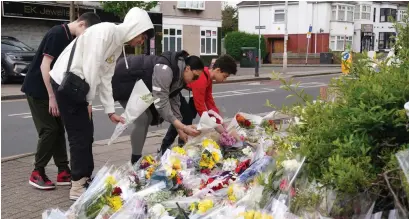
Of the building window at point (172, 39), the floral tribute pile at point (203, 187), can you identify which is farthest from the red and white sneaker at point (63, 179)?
the building window at point (172, 39)

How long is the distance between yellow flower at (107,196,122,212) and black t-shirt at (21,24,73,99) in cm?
199

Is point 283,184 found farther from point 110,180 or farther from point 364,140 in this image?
point 110,180

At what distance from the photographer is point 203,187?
3135 mm

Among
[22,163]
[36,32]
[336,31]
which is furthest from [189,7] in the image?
[22,163]

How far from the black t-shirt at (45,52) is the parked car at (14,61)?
12.8 meters

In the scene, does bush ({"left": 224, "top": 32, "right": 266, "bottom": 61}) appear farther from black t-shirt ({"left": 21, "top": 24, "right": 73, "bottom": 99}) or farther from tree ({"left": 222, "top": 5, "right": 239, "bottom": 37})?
black t-shirt ({"left": 21, "top": 24, "right": 73, "bottom": 99})

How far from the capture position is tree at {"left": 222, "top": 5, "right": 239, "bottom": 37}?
56281mm

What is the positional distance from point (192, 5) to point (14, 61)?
53.8 ft

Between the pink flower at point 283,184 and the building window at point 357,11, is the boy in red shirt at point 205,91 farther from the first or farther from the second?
the building window at point 357,11

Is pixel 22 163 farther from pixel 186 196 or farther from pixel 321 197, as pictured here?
pixel 321 197

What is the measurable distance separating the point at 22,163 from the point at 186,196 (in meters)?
3.56

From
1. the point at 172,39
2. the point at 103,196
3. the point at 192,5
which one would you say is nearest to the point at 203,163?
the point at 103,196

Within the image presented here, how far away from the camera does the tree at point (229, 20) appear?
2216 inches

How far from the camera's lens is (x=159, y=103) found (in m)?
4.50
